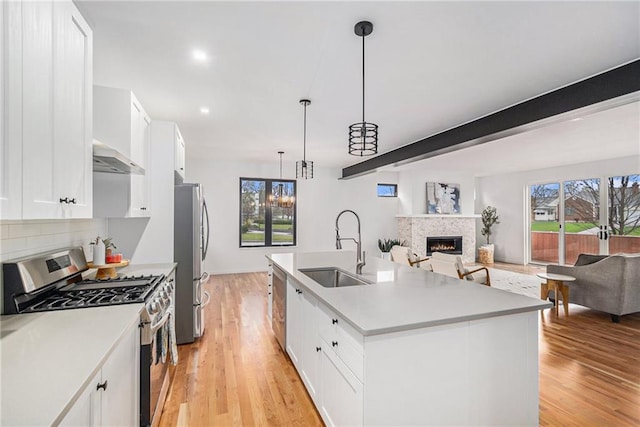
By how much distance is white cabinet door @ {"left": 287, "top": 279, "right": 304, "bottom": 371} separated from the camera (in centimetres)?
246

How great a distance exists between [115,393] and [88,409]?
0.30 meters

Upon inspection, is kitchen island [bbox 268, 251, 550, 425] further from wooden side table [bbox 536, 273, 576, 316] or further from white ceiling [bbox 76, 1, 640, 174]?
wooden side table [bbox 536, 273, 576, 316]

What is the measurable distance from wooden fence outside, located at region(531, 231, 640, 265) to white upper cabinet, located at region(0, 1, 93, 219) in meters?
8.67

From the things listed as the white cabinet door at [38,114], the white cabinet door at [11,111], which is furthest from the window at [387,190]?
the white cabinet door at [11,111]

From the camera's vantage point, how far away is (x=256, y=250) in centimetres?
733

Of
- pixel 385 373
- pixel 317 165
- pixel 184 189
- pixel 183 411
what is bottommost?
pixel 183 411

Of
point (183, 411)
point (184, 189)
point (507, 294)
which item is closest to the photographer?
point (507, 294)

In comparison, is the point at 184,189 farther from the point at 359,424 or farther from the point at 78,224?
the point at 359,424

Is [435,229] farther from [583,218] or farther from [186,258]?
[186,258]

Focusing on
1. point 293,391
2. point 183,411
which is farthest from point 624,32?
point 183,411

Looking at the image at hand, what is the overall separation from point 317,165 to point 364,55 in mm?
5270

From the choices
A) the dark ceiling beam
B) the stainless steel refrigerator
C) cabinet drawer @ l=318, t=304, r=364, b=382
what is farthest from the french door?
the stainless steel refrigerator

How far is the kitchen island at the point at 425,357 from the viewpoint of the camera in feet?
4.75

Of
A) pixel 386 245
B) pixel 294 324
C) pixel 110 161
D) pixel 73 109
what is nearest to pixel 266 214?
pixel 386 245
